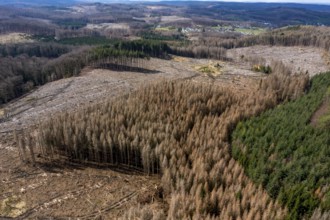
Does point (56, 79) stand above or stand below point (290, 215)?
below

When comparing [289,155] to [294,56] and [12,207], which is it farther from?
[294,56]

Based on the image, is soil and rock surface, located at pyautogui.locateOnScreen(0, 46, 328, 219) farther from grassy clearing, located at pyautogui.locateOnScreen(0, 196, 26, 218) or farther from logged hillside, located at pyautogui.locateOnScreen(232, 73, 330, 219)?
logged hillside, located at pyautogui.locateOnScreen(232, 73, 330, 219)

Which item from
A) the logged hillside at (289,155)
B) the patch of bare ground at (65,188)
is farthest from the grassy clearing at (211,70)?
the patch of bare ground at (65,188)

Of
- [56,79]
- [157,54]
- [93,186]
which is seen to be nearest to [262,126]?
[93,186]

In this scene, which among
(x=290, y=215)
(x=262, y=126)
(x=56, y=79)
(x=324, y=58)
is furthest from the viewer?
(x=324, y=58)

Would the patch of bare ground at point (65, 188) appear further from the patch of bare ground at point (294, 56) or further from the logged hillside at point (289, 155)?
the patch of bare ground at point (294, 56)

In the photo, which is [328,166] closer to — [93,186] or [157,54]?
[93,186]

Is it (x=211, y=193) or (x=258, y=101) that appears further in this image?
(x=258, y=101)
